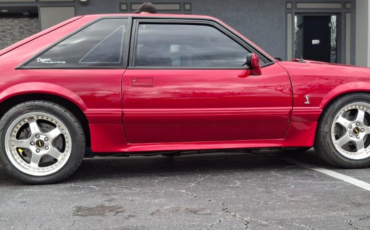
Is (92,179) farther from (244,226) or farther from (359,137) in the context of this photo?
(359,137)

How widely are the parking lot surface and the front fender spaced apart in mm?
719

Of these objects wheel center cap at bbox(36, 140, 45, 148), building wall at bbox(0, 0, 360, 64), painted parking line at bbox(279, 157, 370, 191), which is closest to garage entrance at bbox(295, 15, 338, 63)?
building wall at bbox(0, 0, 360, 64)

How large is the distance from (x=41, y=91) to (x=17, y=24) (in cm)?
853

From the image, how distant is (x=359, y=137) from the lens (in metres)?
3.97

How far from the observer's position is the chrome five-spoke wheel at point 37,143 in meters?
3.53

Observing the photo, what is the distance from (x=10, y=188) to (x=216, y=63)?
2.03 meters

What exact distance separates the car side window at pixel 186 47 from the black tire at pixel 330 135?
0.91m

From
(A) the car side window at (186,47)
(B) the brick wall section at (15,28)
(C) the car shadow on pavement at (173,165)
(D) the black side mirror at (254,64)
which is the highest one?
(B) the brick wall section at (15,28)

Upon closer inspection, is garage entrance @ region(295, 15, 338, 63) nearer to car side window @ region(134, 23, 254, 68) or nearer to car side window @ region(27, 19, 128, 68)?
car side window @ region(134, 23, 254, 68)

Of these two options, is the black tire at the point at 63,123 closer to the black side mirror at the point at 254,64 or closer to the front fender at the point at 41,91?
the front fender at the point at 41,91

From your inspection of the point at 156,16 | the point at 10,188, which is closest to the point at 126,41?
the point at 156,16

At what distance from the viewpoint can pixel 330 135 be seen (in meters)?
3.94

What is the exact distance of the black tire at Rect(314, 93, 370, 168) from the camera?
3910 millimetres

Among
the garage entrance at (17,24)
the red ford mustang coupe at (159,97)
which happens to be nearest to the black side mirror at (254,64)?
the red ford mustang coupe at (159,97)
